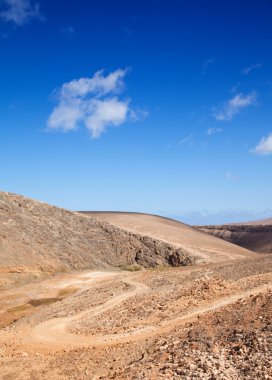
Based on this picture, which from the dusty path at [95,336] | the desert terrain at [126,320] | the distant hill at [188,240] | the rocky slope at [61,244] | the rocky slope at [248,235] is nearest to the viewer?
the desert terrain at [126,320]

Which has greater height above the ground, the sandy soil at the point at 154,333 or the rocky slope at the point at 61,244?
the rocky slope at the point at 61,244

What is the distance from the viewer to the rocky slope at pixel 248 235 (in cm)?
10469

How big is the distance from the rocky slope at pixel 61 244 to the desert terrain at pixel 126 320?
0.59 feet

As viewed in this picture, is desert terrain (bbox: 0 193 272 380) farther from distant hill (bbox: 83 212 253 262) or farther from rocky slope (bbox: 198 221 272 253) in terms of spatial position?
rocky slope (bbox: 198 221 272 253)

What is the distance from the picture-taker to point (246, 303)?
18.5m

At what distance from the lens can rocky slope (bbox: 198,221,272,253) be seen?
343 feet

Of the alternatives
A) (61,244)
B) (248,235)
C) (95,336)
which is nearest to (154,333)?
(95,336)

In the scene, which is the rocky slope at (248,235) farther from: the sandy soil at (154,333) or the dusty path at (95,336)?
the dusty path at (95,336)

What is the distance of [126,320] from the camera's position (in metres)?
21.7

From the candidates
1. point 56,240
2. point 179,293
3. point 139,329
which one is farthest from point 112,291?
point 56,240

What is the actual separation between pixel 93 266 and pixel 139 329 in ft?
98.2

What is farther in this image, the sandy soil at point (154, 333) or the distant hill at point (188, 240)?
the distant hill at point (188, 240)

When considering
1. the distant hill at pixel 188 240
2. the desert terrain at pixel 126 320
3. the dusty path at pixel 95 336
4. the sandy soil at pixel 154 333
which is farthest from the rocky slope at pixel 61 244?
the dusty path at pixel 95 336

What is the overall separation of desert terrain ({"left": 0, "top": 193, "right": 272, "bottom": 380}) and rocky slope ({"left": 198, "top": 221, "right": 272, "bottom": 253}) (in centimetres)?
6518
